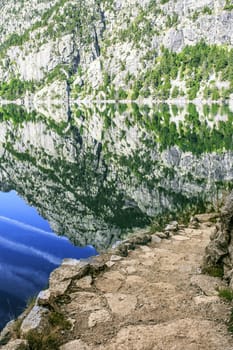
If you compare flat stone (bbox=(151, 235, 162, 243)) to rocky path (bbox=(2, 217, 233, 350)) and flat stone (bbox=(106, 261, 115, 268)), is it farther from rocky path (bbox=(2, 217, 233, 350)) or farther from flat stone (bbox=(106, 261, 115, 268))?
flat stone (bbox=(106, 261, 115, 268))

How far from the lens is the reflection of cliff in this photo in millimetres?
25984

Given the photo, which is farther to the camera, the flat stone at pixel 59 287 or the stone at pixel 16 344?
the flat stone at pixel 59 287

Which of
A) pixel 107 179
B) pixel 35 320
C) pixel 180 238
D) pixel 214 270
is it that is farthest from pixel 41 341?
pixel 107 179

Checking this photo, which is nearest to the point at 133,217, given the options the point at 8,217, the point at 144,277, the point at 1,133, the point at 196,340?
the point at 8,217

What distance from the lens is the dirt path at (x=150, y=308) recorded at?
8.05m

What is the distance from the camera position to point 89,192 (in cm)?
3256

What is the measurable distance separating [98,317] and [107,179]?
2722cm

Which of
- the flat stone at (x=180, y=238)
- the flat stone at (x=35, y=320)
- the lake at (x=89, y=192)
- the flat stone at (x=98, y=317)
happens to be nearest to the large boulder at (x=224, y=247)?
the flat stone at (x=98, y=317)

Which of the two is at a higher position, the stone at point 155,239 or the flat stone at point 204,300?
the flat stone at point 204,300

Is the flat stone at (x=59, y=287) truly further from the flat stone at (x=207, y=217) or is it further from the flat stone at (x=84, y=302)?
the flat stone at (x=207, y=217)

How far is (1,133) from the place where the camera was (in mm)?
78125

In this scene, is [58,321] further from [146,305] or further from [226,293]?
[226,293]

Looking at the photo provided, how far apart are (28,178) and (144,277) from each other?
3010 cm

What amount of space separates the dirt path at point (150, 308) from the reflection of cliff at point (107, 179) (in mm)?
9511
